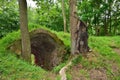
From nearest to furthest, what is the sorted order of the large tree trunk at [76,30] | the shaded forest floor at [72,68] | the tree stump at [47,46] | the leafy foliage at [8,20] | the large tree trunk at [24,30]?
the shaded forest floor at [72,68]
the large tree trunk at [24,30]
the large tree trunk at [76,30]
the tree stump at [47,46]
the leafy foliage at [8,20]

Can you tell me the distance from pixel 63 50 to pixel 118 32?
38.9 feet

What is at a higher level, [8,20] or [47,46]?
[8,20]

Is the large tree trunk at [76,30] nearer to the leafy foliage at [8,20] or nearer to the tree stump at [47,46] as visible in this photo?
the tree stump at [47,46]

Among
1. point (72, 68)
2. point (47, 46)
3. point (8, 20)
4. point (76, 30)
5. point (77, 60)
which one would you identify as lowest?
point (72, 68)

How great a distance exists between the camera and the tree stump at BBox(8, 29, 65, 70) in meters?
9.08

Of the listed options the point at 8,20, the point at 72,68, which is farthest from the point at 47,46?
the point at 8,20

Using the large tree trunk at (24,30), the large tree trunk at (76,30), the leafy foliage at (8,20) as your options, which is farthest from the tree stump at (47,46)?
the leafy foliage at (8,20)

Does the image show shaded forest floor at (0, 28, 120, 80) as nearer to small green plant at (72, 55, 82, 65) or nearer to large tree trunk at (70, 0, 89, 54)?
small green plant at (72, 55, 82, 65)

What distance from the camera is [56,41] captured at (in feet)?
30.6

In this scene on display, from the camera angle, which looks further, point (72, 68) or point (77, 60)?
point (77, 60)

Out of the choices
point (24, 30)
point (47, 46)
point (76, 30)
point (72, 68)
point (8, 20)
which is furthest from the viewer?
point (8, 20)

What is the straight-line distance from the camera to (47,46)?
969 centimetres

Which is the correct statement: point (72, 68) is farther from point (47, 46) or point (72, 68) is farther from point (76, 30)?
point (47, 46)

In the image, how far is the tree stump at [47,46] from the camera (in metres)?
9.08
